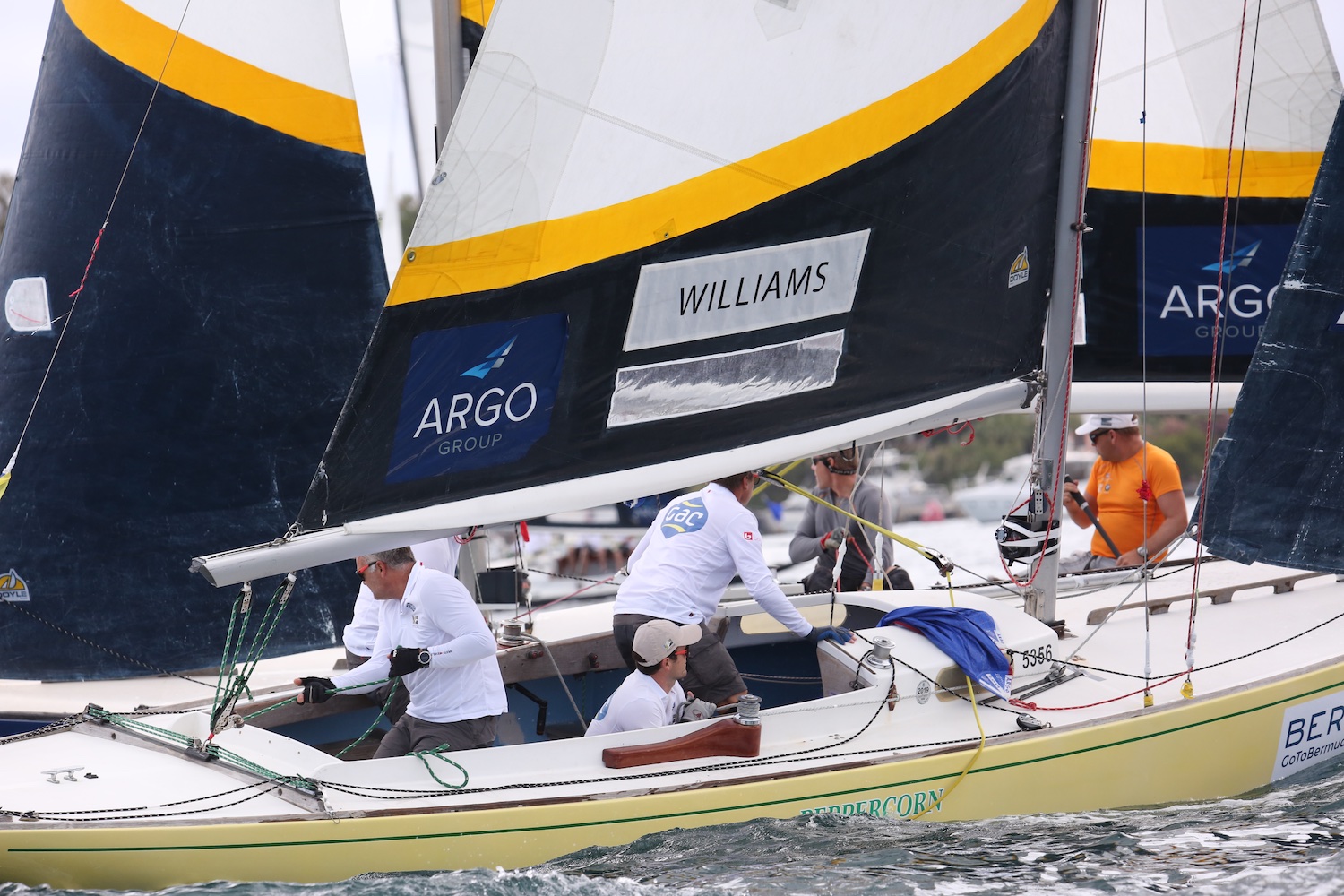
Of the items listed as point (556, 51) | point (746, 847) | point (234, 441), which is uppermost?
point (556, 51)

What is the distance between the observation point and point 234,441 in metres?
6.94

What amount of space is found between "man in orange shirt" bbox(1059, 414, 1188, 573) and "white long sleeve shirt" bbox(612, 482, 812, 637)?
8.95 ft

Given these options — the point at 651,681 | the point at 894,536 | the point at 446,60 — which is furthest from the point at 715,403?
the point at 446,60

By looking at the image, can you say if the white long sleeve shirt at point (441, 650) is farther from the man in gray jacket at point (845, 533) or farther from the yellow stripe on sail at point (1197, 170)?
the yellow stripe on sail at point (1197, 170)

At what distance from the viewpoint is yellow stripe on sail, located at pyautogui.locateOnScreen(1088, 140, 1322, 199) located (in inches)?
298

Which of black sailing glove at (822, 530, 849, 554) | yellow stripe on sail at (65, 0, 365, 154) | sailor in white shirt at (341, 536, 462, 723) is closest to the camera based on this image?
sailor in white shirt at (341, 536, 462, 723)

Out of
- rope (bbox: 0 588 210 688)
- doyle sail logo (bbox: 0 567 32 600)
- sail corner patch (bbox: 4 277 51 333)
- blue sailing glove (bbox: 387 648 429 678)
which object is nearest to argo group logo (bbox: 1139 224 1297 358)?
blue sailing glove (bbox: 387 648 429 678)

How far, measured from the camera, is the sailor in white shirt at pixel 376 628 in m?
5.26

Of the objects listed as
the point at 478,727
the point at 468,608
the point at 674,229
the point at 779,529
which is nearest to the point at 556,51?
the point at 674,229

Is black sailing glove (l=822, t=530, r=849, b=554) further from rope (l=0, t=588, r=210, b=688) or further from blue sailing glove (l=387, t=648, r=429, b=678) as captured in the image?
rope (l=0, t=588, r=210, b=688)

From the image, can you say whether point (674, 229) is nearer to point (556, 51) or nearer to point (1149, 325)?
point (556, 51)

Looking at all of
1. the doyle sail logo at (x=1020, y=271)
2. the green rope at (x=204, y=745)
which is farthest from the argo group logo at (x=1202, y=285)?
the green rope at (x=204, y=745)

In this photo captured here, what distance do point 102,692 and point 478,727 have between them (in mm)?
3041

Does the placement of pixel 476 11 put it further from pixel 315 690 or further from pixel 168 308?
pixel 315 690
